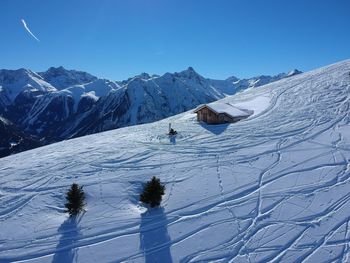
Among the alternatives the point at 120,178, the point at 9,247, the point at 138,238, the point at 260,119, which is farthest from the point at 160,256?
the point at 260,119

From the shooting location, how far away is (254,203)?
1803 cm

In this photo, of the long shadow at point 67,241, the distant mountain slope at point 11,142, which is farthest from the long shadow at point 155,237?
the distant mountain slope at point 11,142

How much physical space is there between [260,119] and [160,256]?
80.8ft

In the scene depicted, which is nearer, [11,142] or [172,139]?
[172,139]

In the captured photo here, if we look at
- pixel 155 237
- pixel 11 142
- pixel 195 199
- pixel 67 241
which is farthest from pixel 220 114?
pixel 11 142

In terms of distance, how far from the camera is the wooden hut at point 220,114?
36781mm

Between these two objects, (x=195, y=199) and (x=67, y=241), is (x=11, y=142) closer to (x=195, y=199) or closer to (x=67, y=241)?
(x=195, y=199)

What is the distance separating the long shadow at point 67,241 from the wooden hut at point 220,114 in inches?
882

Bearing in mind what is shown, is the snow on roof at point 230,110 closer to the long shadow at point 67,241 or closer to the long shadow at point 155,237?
the long shadow at point 155,237

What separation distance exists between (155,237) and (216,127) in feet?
68.3

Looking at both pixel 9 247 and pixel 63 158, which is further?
pixel 63 158

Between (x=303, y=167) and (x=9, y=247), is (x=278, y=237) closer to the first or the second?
(x=303, y=167)

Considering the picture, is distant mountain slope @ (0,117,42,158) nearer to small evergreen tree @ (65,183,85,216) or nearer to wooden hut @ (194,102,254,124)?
wooden hut @ (194,102,254,124)

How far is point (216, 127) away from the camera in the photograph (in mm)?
35188
